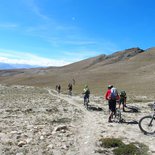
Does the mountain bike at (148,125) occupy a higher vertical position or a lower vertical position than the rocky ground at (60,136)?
higher

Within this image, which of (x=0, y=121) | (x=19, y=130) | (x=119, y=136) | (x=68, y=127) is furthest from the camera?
(x=0, y=121)

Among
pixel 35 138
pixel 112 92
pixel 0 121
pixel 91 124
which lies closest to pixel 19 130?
pixel 35 138

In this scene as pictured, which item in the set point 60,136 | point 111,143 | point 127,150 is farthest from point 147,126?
point 60,136

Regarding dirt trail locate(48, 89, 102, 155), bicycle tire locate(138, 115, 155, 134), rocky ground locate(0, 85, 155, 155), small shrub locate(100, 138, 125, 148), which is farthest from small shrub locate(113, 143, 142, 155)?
bicycle tire locate(138, 115, 155, 134)

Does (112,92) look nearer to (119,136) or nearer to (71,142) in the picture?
(119,136)

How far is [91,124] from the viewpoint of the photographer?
17297mm

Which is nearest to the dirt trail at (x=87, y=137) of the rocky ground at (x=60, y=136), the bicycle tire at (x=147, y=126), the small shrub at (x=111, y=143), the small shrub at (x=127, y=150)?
the rocky ground at (x=60, y=136)

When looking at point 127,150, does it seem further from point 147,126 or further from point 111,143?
point 147,126

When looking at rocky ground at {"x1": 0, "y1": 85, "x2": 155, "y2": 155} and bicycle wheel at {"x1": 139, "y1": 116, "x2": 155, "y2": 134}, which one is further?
bicycle wheel at {"x1": 139, "y1": 116, "x2": 155, "y2": 134}

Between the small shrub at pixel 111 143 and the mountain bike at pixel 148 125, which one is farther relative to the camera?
the mountain bike at pixel 148 125

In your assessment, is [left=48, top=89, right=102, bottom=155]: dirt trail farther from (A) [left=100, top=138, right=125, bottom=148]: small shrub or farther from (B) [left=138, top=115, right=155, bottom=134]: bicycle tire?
(B) [left=138, top=115, right=155, bottom=134]: bicycle tire

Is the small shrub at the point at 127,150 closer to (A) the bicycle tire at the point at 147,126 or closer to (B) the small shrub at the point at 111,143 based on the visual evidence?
(B) the small shrub at the point at 111,143

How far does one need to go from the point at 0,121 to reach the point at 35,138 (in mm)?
5144

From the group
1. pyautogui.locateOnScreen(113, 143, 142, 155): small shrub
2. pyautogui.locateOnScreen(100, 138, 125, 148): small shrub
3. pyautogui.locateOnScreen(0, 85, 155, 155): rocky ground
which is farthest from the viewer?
pyautogui.locateOnScreen(100, 138, 125, 148): small shrub
